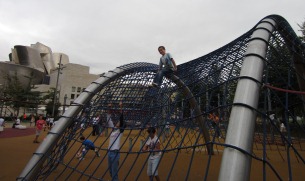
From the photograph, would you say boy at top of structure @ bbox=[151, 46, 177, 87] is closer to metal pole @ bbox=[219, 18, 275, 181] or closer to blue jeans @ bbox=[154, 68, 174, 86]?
blue jeans @ bbox=[154, 68, 174, 86]

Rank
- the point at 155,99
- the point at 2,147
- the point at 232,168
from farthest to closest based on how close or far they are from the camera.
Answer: the point at 2,147 → the point at 155,99 → the point at 232,168

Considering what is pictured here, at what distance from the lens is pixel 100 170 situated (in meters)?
6.95

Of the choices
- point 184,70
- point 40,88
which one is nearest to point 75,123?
point 184,70

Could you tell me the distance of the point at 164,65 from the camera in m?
6.48

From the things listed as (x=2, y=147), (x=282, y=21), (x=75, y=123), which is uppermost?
(x=282, y=21)

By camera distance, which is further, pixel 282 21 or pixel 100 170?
pixel 100 170

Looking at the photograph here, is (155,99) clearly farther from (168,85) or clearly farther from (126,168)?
(126,168)

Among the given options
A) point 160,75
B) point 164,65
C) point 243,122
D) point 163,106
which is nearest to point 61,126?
point 163,106

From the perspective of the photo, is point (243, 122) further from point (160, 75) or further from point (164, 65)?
point (164, 65)

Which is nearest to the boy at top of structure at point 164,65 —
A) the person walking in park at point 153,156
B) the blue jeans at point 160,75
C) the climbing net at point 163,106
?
the blue jeans at point 160,75

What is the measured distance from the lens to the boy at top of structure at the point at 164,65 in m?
6.30

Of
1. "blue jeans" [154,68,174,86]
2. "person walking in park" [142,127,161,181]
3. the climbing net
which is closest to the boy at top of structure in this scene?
"blue jeans" [154,68,174,86]

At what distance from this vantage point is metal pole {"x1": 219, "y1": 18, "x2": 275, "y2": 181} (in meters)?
1.85

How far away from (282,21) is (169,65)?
2650 millimetres
